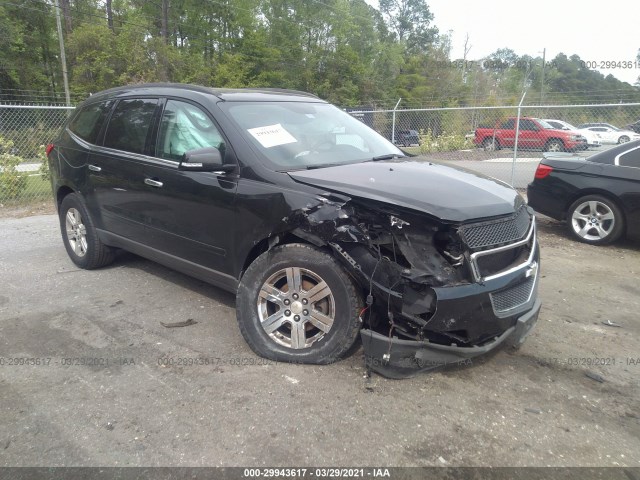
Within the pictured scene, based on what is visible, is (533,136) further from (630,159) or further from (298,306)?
(298,306)

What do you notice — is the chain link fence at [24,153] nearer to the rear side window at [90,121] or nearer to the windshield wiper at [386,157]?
the rear side window at [90,121]

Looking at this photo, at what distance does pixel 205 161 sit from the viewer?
3.34 metres

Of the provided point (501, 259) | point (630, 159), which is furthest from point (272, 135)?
point (630, 159)

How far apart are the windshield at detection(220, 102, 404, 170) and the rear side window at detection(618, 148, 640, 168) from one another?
11.9 feet

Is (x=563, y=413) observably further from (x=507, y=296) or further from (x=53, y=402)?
(x=53, y=402)

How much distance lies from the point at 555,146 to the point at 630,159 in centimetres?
885

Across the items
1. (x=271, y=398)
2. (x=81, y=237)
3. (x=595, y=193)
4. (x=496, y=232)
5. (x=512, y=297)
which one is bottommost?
(x=271, y=398)

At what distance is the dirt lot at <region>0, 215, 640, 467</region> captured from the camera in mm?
2453

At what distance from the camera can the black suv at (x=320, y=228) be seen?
111 inches

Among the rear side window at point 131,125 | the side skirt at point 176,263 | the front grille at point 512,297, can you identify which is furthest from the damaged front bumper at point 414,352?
the rear side window at point 131,125

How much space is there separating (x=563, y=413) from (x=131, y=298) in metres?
3.63

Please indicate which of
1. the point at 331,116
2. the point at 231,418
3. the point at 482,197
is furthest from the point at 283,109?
the point at 231,418

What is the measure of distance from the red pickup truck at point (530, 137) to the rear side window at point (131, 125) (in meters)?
9.96

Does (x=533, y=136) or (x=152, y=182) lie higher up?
(x=533, y=136)
